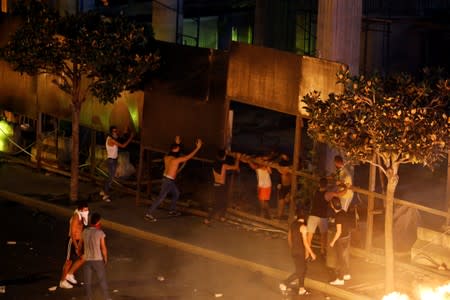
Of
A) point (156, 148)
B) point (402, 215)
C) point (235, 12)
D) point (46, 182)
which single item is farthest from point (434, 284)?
point (235, 12)

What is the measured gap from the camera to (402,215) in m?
16.3

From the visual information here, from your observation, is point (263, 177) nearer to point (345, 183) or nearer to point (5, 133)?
point (345, 183)

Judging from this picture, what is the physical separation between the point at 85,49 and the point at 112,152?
2.66 metres

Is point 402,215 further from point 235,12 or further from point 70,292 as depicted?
point 235,12

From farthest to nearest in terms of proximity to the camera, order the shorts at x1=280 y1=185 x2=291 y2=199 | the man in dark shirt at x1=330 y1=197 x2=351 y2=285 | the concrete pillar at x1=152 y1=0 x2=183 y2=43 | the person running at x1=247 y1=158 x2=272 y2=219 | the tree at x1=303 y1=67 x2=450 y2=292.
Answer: the concrete pillar at x1=152 y1=0 x2=183 y2=43
the person running at x1=247 y1=158 x2=272 y2=219
the shorts at x1=280 y1=185 x2=291 y2=199
the man in dark shirt at x1=330 y1=197 x2=351 y2=285
the tree at x1=303 y1=67 x2=450 y2=292

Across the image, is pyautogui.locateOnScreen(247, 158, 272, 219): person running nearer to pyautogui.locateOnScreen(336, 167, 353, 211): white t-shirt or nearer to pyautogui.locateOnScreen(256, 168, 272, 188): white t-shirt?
pyautogui.locateOnScreen(256, 168, 272, 188): white t-shirt

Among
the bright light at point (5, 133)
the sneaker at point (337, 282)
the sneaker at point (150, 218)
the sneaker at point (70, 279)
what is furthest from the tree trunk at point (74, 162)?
the sneaker at point (337, 282)

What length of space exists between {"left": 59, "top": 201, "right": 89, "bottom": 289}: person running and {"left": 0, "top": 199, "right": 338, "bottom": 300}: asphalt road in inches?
7.8

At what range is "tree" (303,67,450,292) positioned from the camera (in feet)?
43.4

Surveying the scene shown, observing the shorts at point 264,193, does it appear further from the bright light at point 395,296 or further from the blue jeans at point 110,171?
the bright light at point 395,296

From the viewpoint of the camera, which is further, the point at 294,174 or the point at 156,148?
the point at 156,148

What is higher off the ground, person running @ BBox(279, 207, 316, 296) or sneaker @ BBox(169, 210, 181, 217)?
person running @ BBox(279, 207, 316, 296)

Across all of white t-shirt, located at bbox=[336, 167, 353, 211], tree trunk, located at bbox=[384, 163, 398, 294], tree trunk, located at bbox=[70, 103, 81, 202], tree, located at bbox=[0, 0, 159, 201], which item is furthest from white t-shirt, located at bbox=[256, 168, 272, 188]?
tree trunk, located at bbox=[384, 163, 398, 294]

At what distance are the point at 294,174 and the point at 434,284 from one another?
3733mm
